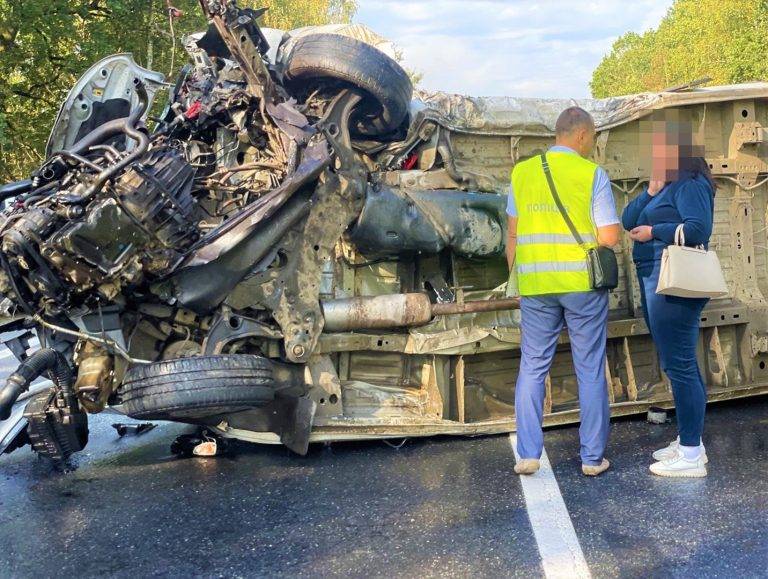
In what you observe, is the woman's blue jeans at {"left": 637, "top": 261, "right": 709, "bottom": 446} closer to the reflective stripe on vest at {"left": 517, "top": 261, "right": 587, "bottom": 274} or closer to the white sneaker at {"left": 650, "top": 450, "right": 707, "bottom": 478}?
the white sneaker at {"left": 650, "top": 450, "right": 707, "bottom": 478}

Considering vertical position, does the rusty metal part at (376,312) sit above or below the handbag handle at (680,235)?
below

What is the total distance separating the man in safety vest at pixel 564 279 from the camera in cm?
412

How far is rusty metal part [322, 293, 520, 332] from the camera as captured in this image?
471 centimetres

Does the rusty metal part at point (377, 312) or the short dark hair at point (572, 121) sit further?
the rusty metal part at point (377, 312)

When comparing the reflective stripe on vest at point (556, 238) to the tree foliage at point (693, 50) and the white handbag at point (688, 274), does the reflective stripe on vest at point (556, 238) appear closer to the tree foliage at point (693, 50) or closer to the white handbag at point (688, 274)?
the white handbag at point (688, 274)

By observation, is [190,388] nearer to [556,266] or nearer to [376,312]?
[376,312]

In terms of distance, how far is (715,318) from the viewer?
5465 mm

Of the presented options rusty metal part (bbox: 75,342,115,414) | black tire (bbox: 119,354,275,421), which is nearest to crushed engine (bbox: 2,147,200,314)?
rusty metal part (bbox: 75,342,115,414)

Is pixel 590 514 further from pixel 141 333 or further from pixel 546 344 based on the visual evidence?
pixel 141 333

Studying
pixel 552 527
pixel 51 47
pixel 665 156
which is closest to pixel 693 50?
pixel 51 47

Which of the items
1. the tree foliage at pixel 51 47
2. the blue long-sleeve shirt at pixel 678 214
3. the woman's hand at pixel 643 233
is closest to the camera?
the blue long-sleeve shirt at pixel 678 214

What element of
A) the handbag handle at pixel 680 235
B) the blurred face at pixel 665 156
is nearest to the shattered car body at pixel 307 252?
the blurred face at pixel 665 156

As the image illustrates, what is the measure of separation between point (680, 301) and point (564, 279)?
2.14ft

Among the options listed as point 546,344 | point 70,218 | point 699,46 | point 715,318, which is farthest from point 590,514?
point 699,46
